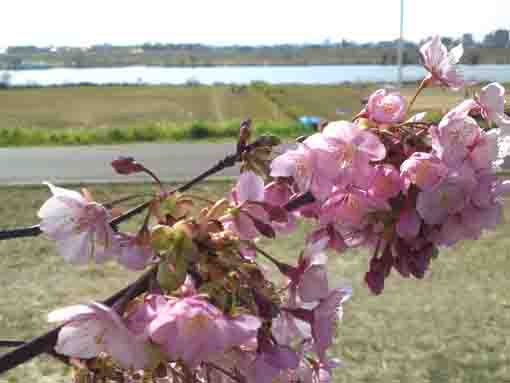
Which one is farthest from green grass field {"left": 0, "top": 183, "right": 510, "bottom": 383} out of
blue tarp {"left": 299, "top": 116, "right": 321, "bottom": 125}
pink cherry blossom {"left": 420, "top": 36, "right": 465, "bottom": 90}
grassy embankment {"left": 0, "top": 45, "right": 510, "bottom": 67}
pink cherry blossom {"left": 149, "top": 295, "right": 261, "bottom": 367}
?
grassy embankment {"left": 0, "top": 45, "right": 510, "bottom": 67}

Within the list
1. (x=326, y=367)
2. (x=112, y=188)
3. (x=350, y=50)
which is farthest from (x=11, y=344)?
(x=350, y=50)

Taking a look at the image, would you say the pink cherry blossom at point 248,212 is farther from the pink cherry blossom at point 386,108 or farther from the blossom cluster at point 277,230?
the pink cherry blossom at point 386,108

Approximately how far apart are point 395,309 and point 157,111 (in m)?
19.6

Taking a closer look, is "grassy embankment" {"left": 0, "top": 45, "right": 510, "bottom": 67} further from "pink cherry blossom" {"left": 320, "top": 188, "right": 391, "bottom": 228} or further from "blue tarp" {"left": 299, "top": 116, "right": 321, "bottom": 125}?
"pink cherry blossom" {"left": 320, "top": 188, "right": 391, "bottom": 228}

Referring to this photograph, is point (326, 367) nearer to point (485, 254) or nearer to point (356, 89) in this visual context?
point (485, 254)

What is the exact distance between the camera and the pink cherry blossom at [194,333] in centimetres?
44

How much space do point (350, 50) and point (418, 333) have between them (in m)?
68.7

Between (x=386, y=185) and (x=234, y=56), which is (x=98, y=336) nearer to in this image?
(x=386, y=185)

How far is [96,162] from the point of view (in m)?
9.48

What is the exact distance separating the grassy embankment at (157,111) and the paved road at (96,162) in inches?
42.3

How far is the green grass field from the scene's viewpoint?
3.49 m

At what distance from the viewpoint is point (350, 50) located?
6988 cm

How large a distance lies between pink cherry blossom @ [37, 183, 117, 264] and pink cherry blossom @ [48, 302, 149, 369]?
0.27 ft

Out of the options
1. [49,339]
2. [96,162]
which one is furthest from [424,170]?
[96,162]
